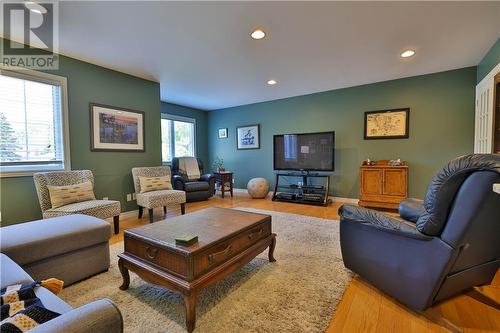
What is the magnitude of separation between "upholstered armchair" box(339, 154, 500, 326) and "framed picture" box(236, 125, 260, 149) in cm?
449

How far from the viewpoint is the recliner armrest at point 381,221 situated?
1.37m

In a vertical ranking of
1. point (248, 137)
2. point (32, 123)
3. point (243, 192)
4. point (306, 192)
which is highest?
point (248, 137)

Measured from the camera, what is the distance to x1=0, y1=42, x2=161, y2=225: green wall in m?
2.76

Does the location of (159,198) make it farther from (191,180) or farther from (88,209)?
(191,180)

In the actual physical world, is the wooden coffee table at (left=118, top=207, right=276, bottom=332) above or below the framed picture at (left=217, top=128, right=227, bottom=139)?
below

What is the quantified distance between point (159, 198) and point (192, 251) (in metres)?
2.27

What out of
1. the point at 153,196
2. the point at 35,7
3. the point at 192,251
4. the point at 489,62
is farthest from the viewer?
the point at 153,196

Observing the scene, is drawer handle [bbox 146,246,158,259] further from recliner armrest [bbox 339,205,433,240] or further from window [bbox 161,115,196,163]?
window [bbox 161,115,196,163]

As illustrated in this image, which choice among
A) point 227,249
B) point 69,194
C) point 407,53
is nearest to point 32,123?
point 69,194

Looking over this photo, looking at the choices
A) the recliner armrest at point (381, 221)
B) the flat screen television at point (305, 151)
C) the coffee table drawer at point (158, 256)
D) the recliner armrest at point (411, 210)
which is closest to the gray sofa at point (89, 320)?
the coffee table drawer at point (158, 256)

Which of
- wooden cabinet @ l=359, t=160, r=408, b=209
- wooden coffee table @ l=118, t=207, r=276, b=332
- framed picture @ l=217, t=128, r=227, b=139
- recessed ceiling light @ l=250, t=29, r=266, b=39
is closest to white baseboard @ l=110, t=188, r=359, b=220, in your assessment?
wooden cabinet @ l=359, t=160, r=408, b=209

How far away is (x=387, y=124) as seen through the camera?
4.35 metres

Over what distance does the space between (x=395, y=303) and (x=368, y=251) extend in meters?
0.36

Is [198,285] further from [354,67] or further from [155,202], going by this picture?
[354,67]
